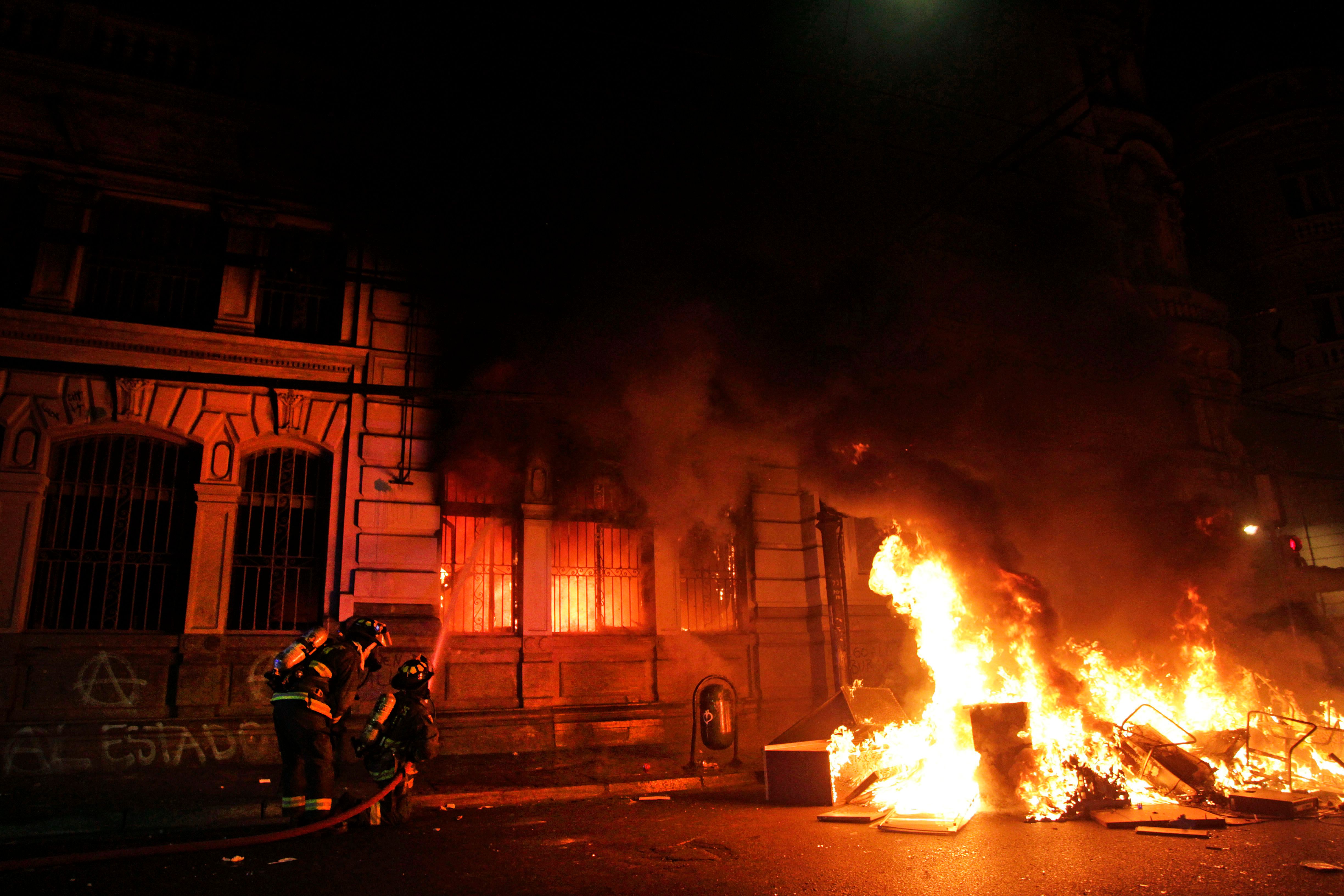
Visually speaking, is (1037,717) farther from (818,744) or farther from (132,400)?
(132,400)

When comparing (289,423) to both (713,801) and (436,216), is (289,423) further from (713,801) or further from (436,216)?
(713,801)

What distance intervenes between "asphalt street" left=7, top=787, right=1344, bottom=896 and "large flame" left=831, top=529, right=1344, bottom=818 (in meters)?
0.55

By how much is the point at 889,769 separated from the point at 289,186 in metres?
10.7

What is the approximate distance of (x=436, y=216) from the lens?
36.5 feet

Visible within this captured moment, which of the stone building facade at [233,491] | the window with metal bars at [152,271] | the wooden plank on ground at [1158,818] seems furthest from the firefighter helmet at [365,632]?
the wooden plank on ground at [1158,818]

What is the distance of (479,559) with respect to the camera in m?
11.1

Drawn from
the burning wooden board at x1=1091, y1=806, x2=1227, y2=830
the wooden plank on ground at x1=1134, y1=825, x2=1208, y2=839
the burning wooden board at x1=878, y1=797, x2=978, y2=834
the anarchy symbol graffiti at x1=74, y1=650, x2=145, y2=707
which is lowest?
the wooden plank on ground at x1=1134, y1=825, x2=1208, y2=839

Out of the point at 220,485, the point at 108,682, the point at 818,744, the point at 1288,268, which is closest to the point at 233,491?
the point at 220,485

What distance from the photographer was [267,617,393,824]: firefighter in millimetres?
6543

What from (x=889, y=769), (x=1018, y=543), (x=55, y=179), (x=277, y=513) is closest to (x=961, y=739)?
(x=889, y=769)

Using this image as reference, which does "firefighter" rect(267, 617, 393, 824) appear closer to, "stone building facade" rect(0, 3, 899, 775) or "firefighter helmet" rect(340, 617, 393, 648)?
"firefighter helmet" rect(340, 617, 393, 648)

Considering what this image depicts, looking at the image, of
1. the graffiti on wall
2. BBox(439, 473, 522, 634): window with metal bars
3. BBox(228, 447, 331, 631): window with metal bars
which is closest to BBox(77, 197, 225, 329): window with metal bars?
BBox(228, 447, 331, 631): window with metal bars

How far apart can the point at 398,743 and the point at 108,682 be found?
181 inches

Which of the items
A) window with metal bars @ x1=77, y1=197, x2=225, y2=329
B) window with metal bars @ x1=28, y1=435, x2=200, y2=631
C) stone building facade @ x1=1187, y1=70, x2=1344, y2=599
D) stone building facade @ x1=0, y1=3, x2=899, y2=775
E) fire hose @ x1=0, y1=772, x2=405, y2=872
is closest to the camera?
fire hose @ x1=0, y1=772, x2=405, y2=872
